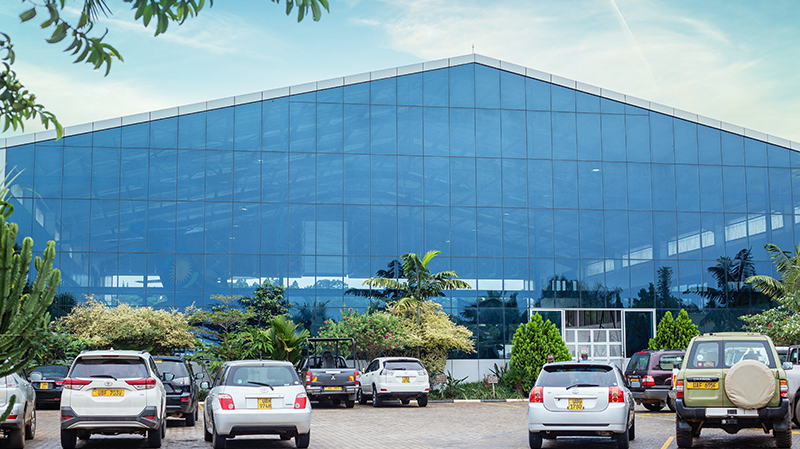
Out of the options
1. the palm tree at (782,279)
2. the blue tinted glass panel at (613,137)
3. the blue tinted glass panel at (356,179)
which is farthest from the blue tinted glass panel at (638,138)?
the blue tinted glass panel at (356,179)

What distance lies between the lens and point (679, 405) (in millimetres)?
13969

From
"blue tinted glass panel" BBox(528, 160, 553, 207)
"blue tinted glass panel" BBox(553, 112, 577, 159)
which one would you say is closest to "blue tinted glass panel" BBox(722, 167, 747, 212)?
"blue tinted glass panel" BBox(553, 112, 577, 159)

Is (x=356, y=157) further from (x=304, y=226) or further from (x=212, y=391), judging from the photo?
(x=212, y=391)

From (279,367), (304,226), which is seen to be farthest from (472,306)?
(279,367)

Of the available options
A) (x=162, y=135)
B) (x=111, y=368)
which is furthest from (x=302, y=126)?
(x=111, y=368)

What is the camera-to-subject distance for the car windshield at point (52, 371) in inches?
1062

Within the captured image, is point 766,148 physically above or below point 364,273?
above

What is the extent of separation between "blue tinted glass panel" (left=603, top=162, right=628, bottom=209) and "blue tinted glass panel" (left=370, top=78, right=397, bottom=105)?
388 inches

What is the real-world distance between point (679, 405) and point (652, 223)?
22929mm

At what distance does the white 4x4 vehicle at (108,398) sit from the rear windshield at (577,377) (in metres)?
6.83

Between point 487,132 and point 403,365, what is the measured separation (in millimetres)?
12652

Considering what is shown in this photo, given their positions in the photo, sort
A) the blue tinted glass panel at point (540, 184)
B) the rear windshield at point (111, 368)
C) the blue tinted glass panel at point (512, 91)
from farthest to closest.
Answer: the blue tinted glass panel at point (512, 91) → the blue tinted glass panel at point (540, 184) → the rear windshield at point (111, 368)

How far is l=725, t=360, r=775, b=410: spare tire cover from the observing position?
13242 millimetres

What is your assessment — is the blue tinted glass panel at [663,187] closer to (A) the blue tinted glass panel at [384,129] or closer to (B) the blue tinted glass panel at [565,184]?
(B) the blue tinted glass panel at [565,184]
